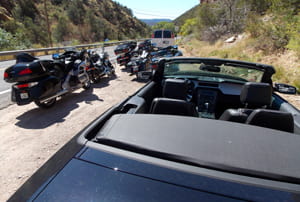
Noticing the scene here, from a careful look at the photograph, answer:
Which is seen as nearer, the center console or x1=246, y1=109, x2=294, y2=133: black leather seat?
x1=246, y1=109, x2=294, y2=133: black leather seat

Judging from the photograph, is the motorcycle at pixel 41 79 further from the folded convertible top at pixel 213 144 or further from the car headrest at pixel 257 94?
the car headrest at pixel 257 94

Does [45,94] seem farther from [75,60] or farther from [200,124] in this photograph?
[200,124]

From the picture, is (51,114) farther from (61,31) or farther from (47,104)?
(61,31)

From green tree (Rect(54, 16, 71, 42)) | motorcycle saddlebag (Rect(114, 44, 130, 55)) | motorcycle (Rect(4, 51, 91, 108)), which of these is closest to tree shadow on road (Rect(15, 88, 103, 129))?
motorcycle (Rect(4, 51, 91, 108))

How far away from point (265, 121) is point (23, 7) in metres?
42.6

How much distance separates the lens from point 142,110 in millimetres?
2072

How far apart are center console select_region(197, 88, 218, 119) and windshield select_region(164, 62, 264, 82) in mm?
346

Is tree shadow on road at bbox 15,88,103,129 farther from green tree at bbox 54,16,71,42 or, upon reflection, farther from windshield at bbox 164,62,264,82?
green tree at bbox 54,16,71,42

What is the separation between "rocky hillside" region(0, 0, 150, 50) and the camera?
22.1m

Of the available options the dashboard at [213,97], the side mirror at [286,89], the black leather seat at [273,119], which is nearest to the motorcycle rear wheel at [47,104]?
the dashboard at [213,97]

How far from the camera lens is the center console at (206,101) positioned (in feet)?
10.2

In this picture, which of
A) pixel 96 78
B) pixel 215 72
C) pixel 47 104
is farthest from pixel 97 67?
pixel 215 72

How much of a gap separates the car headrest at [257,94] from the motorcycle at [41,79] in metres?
4.28

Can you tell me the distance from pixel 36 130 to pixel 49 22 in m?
41.4
